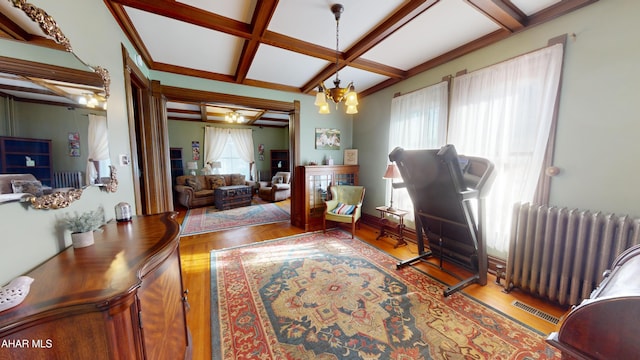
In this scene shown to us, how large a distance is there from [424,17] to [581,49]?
4.34 feet

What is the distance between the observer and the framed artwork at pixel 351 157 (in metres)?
4.43

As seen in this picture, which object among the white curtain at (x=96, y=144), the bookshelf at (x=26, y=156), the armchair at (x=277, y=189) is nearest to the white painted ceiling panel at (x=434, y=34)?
the white curtain at (x=96, y=144)

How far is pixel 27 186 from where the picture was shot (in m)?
0.90

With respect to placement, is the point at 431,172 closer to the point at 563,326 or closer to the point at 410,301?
the point at 410,301

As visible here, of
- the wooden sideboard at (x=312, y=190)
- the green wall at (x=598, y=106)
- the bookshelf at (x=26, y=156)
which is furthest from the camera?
the wooden sideboard at (x=312, y=190)

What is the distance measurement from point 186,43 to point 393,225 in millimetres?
3801

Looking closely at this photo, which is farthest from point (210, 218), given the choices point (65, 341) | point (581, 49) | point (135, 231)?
point (581, 49)

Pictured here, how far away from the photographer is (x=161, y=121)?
9.93 feet

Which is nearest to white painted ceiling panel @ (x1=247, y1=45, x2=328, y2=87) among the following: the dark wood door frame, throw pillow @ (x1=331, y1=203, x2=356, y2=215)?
the dark wood door frame

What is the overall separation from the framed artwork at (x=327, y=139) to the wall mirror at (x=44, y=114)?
10.5 feet

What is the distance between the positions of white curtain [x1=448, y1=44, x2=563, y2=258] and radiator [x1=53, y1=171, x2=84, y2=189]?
3402mm

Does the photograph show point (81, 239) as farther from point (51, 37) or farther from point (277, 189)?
point (277, 189)

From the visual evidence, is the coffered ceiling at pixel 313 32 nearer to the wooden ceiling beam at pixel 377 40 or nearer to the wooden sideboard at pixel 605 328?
the wooden ceiling beam at pixel 377 40

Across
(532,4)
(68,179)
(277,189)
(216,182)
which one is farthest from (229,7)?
(216,182)
